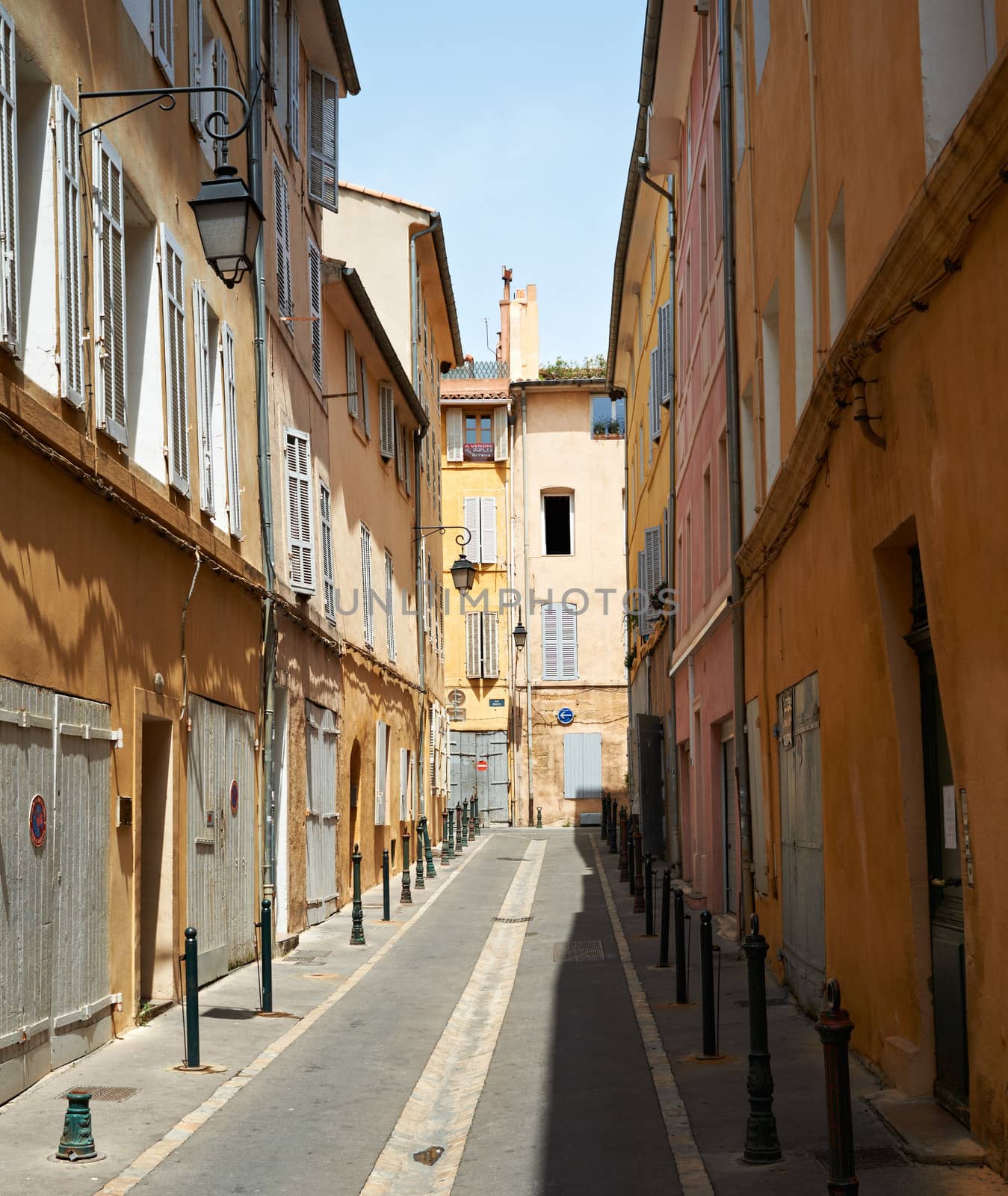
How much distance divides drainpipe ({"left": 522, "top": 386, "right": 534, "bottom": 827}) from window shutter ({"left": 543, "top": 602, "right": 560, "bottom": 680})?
0.48 m

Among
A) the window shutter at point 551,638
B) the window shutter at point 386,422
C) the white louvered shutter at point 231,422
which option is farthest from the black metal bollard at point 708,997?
the window shutter at point 551,638

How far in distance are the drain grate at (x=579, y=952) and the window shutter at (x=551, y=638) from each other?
99.7ft

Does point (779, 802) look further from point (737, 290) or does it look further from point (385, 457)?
point (385, 457)

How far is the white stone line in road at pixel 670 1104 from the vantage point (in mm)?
6516

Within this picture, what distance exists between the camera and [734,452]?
15.3 metres

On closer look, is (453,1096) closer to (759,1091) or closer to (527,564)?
(759,1091)

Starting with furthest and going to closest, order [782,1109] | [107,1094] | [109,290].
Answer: [109,290], [107,1094], [782,1109]

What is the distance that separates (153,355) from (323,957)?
665 cm

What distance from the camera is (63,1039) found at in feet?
29.5

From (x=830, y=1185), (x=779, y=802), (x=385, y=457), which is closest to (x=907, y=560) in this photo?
(x=830, y=1185)

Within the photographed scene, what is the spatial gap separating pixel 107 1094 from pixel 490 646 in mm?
38433

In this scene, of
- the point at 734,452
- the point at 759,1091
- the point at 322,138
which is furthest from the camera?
the point at 322,138

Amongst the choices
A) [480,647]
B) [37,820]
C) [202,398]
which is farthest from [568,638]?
[37,820]

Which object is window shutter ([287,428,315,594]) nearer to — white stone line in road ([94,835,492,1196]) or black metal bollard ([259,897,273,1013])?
white stone line in road ([94,835,492,1196])
